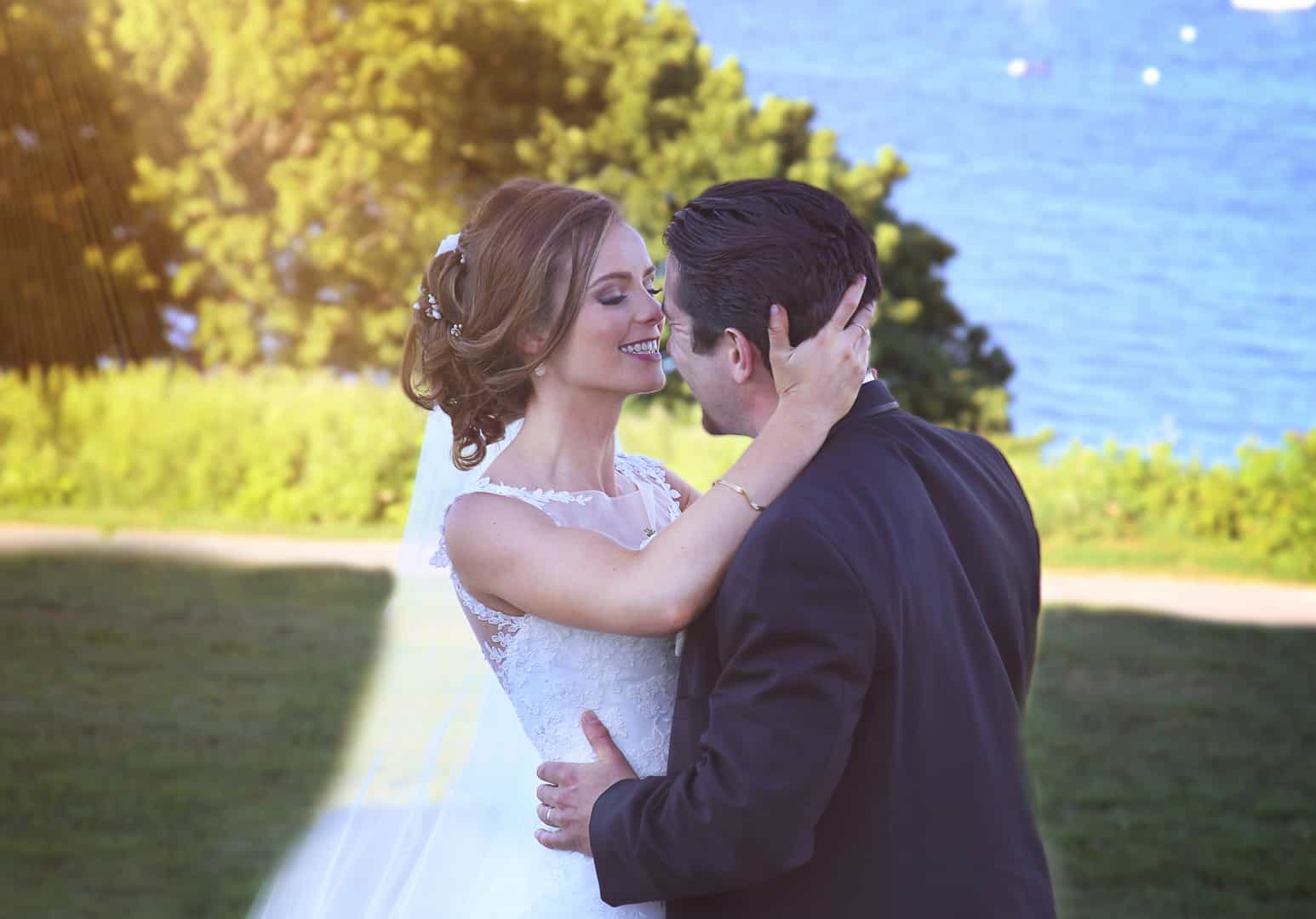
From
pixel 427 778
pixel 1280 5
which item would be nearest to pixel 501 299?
pixel 427 778

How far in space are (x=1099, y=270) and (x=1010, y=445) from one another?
4.66 feet

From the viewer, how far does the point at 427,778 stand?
3.35m

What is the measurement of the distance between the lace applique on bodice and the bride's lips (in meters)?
0.30

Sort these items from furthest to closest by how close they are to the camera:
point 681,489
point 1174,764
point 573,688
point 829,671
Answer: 1. point 1174,764
2. point 681,489
3. point 573,688
4. point 829,671

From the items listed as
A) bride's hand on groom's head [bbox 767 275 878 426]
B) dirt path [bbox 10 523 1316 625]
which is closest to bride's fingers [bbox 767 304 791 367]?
bride's hand on groom's head [bbox 767 275 878 426]

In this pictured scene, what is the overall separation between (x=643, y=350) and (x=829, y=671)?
1071 millimetres

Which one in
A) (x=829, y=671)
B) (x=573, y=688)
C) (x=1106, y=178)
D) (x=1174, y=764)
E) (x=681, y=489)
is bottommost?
(x=1174, y=764)

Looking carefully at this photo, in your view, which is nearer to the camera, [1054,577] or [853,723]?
[853,723]

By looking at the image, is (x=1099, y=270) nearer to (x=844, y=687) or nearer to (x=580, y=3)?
(x=580, y=3)

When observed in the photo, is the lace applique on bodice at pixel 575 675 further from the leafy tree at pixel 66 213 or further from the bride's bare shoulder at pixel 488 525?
the leafy tree at pixel 66 213

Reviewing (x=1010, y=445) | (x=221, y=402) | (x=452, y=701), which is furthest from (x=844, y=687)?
(x=221, y=402)

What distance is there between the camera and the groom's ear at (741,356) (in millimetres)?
1961

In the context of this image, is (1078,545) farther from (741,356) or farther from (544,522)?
(741,356)

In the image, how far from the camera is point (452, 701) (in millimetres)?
3381
